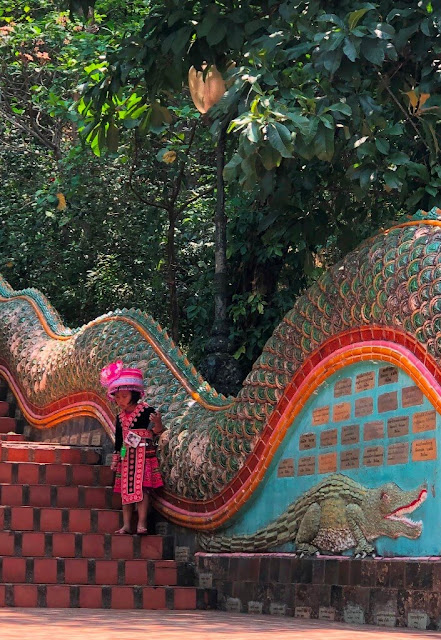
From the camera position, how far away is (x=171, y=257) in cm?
1080

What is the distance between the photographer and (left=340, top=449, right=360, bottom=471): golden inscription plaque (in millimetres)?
6324

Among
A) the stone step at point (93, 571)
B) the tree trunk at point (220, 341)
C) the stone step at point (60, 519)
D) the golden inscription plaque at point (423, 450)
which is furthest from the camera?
the tree trunk at point (220, 341)

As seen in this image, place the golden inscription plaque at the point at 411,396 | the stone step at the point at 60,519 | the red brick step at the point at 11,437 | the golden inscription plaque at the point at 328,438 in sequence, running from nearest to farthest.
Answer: the golden inscription plaque at the point at 411,396 < the golden inscription plaque at the point at 328,438 < the stone step at the point at 60,519 < the red brick step at the point at 11,437

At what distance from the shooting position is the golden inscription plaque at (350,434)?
6363 mm

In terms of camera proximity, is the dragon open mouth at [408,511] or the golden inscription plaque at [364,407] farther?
the golden inscription plaque at [364,407]

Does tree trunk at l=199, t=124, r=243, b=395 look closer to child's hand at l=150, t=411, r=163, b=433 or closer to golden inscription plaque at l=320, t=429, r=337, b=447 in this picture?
child's hand at l=150, t=411, r=163, b=433

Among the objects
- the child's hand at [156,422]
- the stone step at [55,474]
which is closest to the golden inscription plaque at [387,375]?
the child's hand at [156,422]

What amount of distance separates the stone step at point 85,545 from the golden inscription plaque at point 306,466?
142 centimetres

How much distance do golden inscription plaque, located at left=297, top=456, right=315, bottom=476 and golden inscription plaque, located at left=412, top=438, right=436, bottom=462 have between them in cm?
98

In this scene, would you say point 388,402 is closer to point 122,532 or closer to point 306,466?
point 306,466

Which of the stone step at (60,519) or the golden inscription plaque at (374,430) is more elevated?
the golden inscription plaque at (374,430)

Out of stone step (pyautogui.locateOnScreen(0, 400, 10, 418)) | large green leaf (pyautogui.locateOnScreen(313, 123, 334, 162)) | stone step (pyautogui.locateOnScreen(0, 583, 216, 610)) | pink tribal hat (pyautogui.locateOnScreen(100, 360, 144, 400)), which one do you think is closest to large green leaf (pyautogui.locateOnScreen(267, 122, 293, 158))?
large green leaf (pyautogui.locateOnScreen(313, 123, 334, 162))

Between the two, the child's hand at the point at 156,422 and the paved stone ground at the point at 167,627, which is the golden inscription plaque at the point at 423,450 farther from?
the child's hand at the point at 156,422

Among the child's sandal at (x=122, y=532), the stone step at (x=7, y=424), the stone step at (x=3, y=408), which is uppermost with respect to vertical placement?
the stone step at (x=3, y=408)
